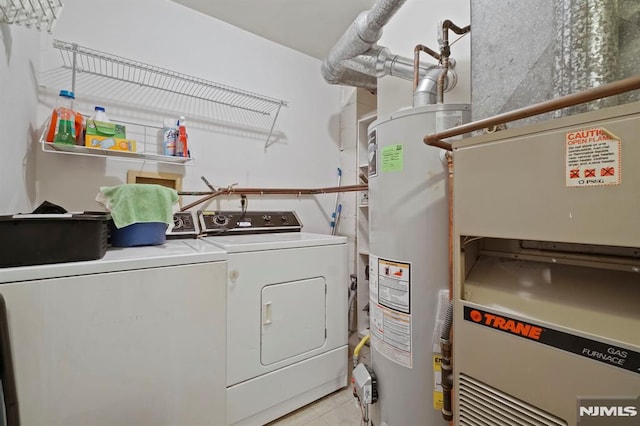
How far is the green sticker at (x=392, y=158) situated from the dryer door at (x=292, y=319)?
94 cm

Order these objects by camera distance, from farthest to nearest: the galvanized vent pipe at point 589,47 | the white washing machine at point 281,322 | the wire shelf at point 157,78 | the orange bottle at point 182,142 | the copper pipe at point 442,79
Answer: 1. the orange bottle at point 182,142
2. the wire shelf at point 157,78
3. the white washing machine at point 281,322
4. the copper pipe at point 442,79
5. the galvanized vent pipe at point 589,47

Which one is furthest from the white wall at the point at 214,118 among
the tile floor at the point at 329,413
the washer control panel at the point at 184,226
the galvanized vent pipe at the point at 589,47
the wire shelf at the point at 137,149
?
the galvanized vent pipe at the point at 589,47

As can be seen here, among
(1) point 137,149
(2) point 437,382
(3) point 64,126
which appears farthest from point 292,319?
(3) point 64,126

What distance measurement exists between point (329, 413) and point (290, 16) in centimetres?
306

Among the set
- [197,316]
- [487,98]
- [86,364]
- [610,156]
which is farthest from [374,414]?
[487,98]

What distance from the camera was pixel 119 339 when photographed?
43.2 inches

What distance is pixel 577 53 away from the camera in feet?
2.61

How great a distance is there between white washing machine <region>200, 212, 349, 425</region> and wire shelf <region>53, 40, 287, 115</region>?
1054mm

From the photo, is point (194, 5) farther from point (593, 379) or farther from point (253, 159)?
point (593, 379)

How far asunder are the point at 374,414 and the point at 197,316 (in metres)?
1.03

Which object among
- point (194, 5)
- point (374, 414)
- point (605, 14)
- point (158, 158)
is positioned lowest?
point (374, 414)

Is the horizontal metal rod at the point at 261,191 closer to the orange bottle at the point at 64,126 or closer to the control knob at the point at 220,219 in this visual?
the control knob at the point at 220,219

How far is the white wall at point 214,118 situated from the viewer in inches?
68.5

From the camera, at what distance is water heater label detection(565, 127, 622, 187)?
1.88 ft
